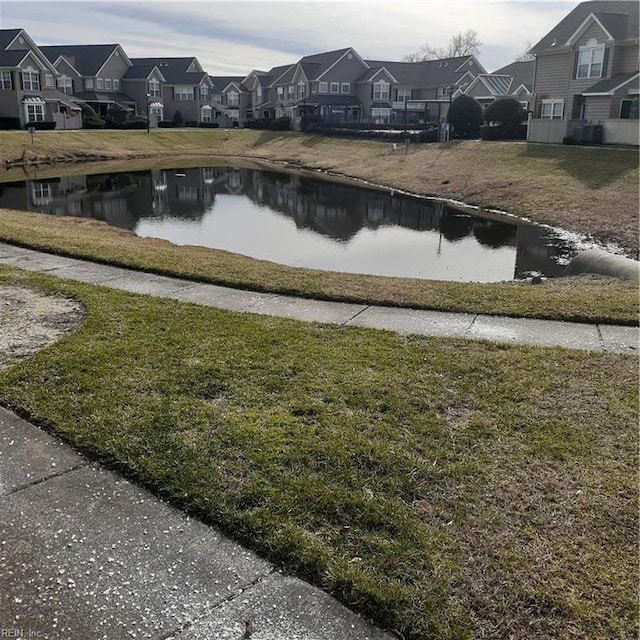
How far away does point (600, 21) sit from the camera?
38.2 meters

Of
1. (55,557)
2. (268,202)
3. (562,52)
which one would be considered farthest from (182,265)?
(562,52)

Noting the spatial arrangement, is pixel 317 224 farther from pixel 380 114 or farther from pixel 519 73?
pixel 380 114

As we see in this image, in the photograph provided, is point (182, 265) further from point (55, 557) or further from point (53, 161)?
point (53, 161)

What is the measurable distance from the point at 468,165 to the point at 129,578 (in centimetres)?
3367

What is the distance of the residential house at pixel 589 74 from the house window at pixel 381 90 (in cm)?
3134

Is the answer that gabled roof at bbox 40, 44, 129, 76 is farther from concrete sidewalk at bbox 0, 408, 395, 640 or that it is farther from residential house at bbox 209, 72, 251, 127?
concrete sidewalk at bbox 0, 408, 395, 640

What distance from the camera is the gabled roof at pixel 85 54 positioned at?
7564cm

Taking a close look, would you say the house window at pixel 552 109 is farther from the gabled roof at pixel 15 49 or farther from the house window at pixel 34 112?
the gabled roof at pixel 15 49

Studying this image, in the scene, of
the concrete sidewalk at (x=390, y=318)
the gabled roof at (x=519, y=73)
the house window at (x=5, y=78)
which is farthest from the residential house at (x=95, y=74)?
the concrete sidewalk at (x=390, y=318)

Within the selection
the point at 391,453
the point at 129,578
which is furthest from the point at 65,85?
the point at 129,578

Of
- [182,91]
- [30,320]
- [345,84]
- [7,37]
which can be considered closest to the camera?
[30,320]

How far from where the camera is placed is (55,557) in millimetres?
3645

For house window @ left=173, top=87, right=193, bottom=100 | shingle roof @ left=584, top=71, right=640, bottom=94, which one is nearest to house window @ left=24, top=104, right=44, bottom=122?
house window @ left=173, top=87, right=193, bottom=100

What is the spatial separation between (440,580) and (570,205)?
23.3m
